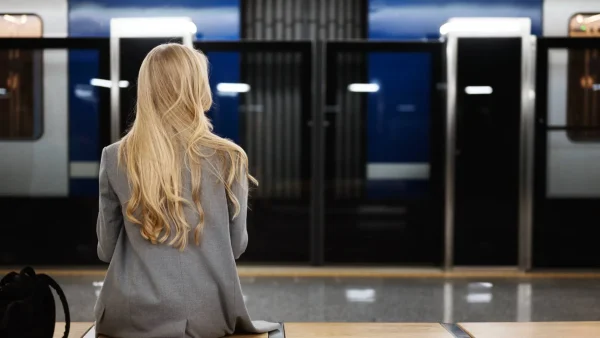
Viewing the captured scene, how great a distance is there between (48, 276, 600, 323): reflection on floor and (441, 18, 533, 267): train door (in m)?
0.39

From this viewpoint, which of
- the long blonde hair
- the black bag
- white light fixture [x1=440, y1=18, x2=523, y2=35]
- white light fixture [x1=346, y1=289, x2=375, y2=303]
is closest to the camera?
the black bag

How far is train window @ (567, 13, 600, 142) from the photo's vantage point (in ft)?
17.3

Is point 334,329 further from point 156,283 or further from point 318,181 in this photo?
point 318,181

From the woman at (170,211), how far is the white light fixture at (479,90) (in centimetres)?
377

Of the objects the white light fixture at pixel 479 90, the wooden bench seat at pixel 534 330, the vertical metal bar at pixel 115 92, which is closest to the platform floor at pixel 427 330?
the wooden bench seat at pixel 534 330

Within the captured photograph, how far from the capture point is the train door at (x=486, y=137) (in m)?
5.23

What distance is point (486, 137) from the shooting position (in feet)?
17.4

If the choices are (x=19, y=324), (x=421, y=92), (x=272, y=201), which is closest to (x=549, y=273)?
(x=421, y=92)

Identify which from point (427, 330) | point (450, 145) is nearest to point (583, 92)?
point (450, 145)

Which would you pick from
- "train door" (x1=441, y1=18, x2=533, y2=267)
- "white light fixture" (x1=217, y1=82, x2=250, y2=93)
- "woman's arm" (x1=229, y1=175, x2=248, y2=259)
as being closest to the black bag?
"woman's arm" (x1=229, y1=175, x2=248, y2=259)

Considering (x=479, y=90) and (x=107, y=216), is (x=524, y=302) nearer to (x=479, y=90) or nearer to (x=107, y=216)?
(x=479, y=90)

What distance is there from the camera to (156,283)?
174 cm

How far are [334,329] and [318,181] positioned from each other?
3.41 metres

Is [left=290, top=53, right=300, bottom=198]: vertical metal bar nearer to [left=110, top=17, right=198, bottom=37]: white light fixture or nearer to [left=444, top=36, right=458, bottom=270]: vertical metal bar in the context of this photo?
[left=110, top=17, right=198, bottom=37]: white light fixture
